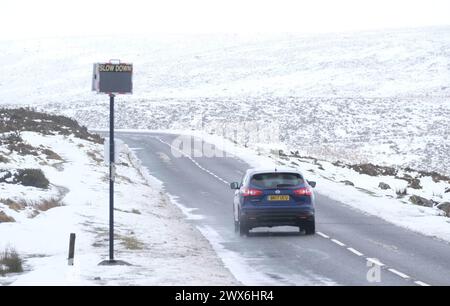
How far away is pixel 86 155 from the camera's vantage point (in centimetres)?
4353

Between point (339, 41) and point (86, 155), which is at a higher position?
point (339, 41)

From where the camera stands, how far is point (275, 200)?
21.7 meters

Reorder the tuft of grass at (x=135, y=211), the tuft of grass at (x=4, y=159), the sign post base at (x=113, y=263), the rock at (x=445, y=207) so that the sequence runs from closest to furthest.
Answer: the sign post base at (x=113, y=263)
the tuft of grass at (x=135, y=211)
the rock at (x=445, y=207)
the tuft of grass at (x=4, y=159)

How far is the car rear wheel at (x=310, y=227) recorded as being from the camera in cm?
2228

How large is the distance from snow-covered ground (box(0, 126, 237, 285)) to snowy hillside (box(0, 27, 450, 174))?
3120 cm

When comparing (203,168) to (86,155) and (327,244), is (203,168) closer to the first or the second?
(86,155)

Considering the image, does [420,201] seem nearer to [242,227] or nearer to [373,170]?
[242,227]

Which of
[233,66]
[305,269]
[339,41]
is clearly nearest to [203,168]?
[305,269]

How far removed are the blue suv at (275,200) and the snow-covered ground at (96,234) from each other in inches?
51.8

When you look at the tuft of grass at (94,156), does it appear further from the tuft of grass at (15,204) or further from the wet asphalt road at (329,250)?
the tuft of grass at (15,204)

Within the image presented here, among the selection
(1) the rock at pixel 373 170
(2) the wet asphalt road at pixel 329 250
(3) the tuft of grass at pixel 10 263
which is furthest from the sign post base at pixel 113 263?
(1) the rock at pixel 373 170

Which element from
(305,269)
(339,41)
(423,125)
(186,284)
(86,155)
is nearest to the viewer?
(186,284)
